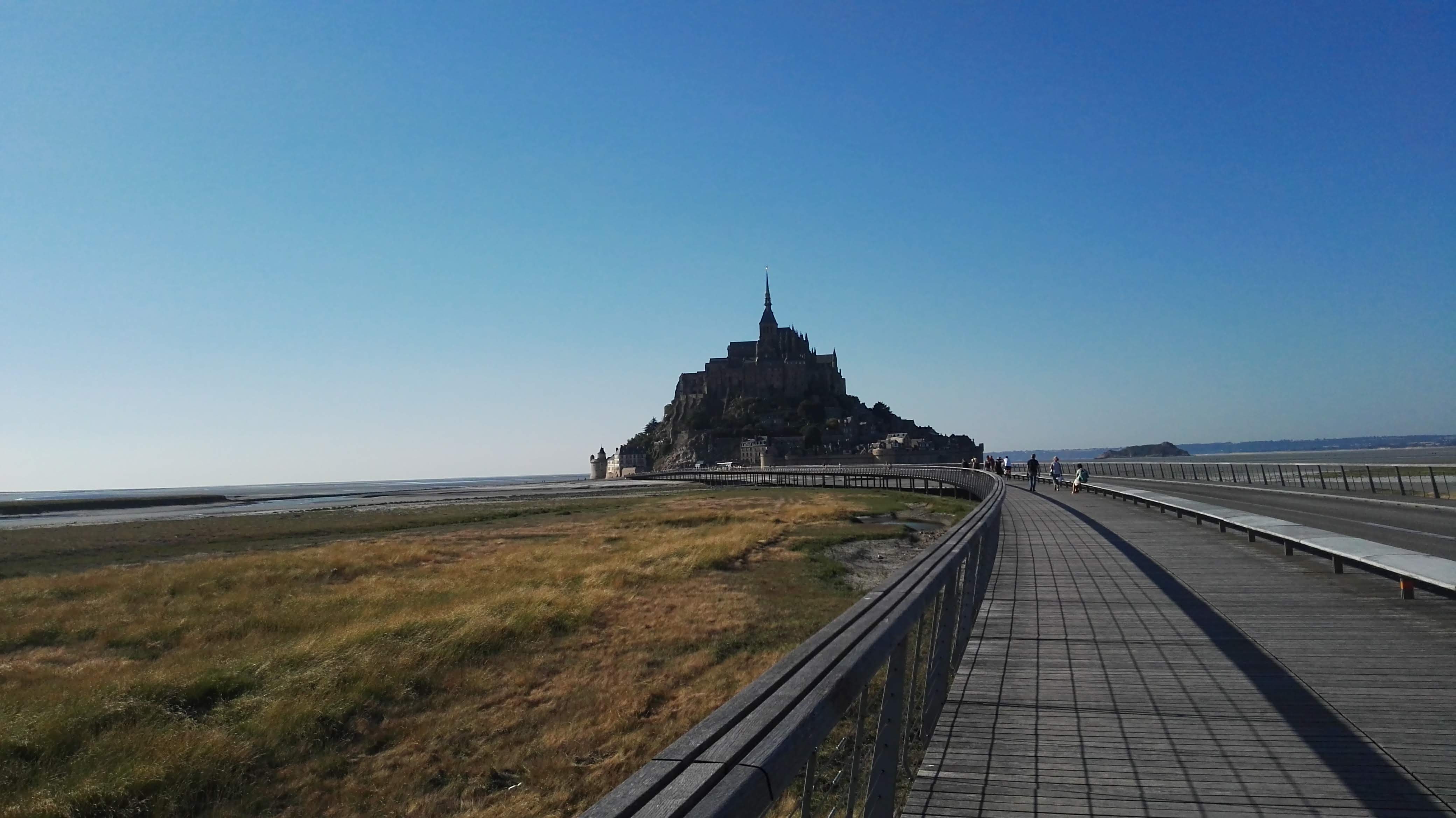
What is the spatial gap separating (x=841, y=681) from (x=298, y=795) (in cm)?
665

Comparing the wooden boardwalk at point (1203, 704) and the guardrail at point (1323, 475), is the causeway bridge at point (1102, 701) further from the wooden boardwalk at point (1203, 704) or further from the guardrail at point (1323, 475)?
the guardrail at point (1323, 475)

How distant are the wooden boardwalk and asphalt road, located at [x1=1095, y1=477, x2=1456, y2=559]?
4315 mm

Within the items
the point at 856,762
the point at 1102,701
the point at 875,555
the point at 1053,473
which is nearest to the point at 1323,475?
the point at 1053,473

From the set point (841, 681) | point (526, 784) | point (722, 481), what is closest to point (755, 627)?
point (526, 784)

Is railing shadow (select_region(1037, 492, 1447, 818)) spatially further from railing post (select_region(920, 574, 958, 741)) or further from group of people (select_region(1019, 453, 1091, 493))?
group of people (select_region(1019, 453, 1091, 493))

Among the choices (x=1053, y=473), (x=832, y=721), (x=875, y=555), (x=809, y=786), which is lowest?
(x=875, y=555)

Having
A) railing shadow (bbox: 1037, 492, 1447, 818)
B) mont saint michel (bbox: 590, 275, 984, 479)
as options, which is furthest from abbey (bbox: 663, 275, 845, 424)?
railing shadow (bbox: 1037, 492, 1447, 818)

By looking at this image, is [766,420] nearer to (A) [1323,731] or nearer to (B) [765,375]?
(B) [765,375]

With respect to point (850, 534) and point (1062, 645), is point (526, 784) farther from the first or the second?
point (850, 534)

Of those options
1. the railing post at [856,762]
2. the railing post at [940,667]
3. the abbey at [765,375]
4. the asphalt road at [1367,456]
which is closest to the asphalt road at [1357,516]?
the railing post at [940,667]

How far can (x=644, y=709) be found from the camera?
8.98 metres

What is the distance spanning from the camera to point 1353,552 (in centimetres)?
866

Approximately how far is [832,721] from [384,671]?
9311 mm

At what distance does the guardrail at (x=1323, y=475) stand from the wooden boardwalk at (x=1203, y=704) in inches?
681
